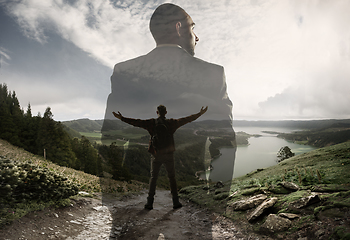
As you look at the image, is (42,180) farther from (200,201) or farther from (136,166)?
(136,166)

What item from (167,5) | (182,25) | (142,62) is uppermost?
(167,5)

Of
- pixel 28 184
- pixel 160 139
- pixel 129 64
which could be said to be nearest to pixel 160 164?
pixel 160 139

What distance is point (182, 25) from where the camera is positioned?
7625 mm

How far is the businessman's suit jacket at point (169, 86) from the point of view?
7.55m

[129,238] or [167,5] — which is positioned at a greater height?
[167,5]

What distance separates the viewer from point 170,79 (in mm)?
7844

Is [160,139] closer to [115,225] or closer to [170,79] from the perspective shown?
[115,225]

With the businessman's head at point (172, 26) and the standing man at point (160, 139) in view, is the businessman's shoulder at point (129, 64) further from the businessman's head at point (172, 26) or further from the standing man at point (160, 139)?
the standing man at point (160, 139)

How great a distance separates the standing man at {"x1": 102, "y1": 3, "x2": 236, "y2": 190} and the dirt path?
12.7ft

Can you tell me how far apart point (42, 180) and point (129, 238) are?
8.53ft

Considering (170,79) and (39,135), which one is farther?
(39,135)

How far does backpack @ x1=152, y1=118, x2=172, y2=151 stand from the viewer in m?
5.25

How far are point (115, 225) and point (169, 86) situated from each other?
6009 millimetres

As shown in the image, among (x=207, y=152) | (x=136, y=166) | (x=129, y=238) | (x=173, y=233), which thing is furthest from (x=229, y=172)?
(x=129, y=238)
